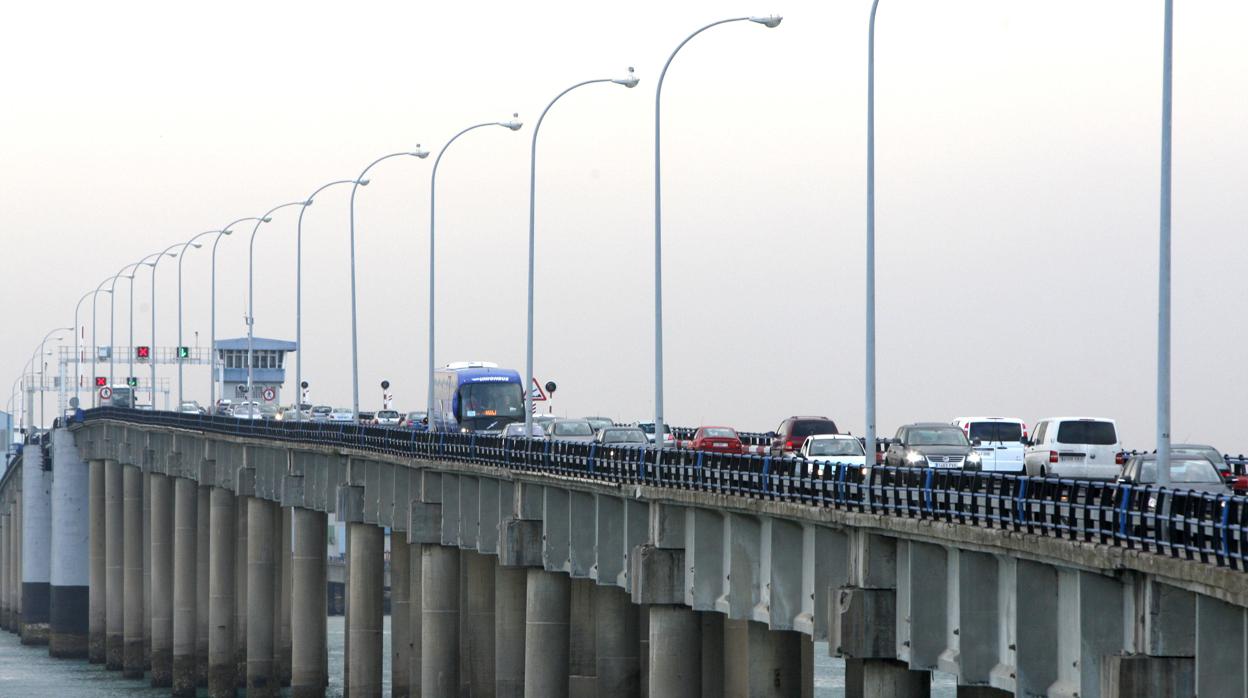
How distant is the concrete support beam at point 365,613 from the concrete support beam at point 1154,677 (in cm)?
4706

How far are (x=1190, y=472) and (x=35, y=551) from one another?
99.3 m

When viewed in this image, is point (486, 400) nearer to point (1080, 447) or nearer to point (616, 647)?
point (616, 647)

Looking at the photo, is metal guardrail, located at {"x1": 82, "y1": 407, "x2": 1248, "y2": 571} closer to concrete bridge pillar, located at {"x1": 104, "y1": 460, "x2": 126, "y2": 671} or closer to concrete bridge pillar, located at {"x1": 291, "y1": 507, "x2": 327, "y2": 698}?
concrete bridge pillar, located at {"x1": 291, "y1": 507, "x2": 327, "y2": 698}

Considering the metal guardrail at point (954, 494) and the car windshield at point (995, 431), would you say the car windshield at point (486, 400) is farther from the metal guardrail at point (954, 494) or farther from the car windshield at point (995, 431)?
the car windshield at point (995, 431)

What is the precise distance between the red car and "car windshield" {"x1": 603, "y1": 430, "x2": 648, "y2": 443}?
2258 mm

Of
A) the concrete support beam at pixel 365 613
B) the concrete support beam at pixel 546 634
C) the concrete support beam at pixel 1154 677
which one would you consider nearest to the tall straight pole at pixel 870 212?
the concrete support beam at pixel 1154 677

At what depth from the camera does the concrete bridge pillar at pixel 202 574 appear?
319 ft

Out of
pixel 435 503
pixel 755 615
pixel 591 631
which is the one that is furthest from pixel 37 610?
pixel 755 615

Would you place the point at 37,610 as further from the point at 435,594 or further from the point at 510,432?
the point at 435,594

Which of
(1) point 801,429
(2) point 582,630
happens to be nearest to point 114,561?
(1) point 801,429

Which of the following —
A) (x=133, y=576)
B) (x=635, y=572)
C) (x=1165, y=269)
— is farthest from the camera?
(x=133, y=576)

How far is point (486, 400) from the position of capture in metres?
93.0

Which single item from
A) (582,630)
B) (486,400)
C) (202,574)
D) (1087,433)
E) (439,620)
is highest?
(1087,433)

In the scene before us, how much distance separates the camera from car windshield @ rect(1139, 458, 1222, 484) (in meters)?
40.2
